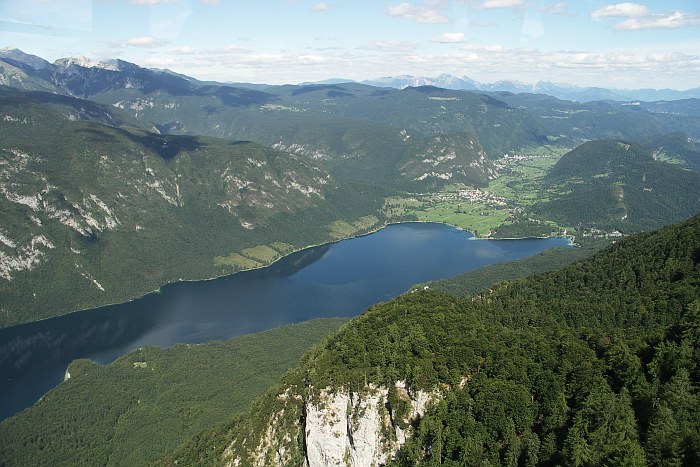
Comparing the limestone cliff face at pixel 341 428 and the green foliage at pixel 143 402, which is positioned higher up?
the limestone cliff face at pixel 341 428

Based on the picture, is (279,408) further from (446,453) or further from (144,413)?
(144,413)

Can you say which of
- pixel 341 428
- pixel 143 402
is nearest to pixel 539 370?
pixel 341 428

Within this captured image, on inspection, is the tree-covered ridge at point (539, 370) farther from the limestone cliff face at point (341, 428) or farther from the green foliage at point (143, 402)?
the green foliage at point (143, 402)

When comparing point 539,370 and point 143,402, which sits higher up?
point 539,370

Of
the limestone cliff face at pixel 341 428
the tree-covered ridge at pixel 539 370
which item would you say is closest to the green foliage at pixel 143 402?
the tree-covered ridge at pixel 539 370

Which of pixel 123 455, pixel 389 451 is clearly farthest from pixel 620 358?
pixel 123 455

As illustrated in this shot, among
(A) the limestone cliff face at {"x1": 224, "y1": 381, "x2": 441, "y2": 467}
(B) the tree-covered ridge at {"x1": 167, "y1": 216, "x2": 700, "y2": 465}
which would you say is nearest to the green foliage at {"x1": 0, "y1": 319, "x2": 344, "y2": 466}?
(B) the tree-covered ridge at {"x1": 167, "y1": 216, "x2": 700, "y2": 465}

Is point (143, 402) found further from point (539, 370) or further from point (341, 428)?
point (539, 370)
